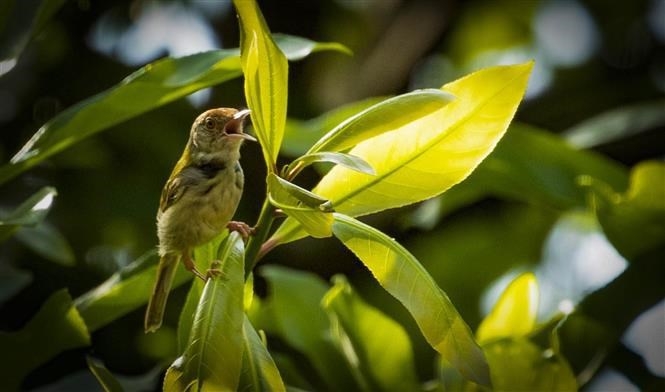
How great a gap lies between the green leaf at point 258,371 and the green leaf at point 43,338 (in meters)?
0.51

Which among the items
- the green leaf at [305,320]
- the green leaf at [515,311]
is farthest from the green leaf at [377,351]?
the green leaf at [515,311]

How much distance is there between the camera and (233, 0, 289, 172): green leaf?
1640 mm

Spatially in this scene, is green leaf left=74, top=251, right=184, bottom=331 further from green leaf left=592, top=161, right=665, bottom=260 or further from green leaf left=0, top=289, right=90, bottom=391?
green leaf left=592, top=161, right=665, bottom=260

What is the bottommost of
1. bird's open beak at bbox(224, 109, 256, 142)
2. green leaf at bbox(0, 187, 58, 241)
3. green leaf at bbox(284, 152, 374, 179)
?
green leaf at bbox(0, 187, 58, 241)

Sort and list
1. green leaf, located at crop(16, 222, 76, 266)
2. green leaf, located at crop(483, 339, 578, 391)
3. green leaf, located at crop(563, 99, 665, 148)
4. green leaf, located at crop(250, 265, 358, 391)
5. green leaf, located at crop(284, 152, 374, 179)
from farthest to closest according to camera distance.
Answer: green leaf, located at crop(563, 99, 665, 148) → green leaf, located at crop(250, 265, 358, 391) → green leaf, located at crop(16, 222, 76, 266) → green leaf, located at crop(483, 339, 578, 391) → green leaf, located at crop(284, 152, 374, 179)

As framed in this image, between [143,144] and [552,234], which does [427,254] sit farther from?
[143,144]

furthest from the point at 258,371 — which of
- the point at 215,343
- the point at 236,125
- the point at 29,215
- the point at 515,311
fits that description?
the point at 515,311

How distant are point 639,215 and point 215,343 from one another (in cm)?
128

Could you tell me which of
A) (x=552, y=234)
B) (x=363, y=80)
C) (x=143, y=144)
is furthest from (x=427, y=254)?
(x=143, y=144)

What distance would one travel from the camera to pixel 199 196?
2012 millimetres

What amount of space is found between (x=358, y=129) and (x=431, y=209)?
61.4 inches

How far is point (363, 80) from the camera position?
4.04m

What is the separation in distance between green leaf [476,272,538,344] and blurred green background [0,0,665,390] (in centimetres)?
32

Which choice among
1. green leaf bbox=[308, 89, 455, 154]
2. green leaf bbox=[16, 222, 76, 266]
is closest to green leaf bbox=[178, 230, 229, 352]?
green leaf bbox=[308, 89, 455, 154]
